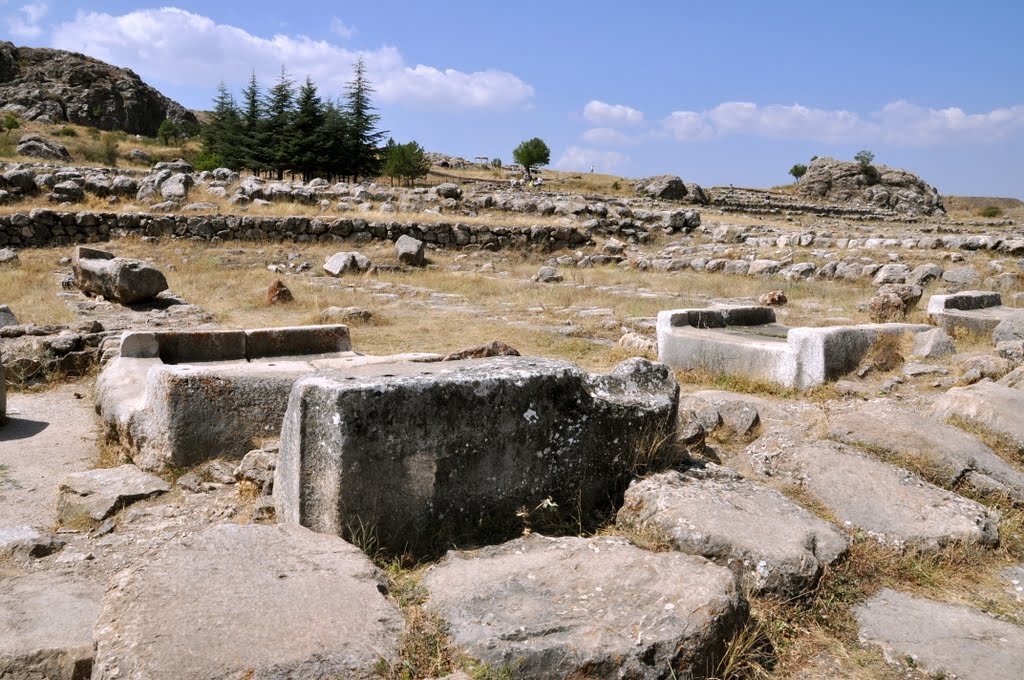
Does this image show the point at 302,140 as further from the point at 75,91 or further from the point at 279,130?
the point at 75,91

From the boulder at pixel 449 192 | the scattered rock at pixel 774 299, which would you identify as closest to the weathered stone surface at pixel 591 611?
the scattered rock at pixel 774 299

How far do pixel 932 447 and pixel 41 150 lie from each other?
101ft

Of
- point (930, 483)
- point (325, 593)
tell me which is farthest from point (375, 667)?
point (930, 483)

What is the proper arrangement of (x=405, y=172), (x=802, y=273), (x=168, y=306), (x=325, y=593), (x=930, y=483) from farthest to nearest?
1. (x=405, y=172)
2. (x=802, y=273)
3. (x=168, y=306)
4. (x=930, y=483)
5. (x=325, y=593)

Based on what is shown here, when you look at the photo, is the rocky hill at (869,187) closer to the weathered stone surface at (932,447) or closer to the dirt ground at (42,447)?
the weathered stone surface at (932,447)

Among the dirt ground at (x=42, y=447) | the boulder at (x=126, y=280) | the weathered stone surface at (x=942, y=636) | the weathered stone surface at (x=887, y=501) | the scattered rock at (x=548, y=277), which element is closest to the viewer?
the weathered stone surface at (x=942, y=636)

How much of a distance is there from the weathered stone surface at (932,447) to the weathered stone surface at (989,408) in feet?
0.91

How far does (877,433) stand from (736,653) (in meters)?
2.44

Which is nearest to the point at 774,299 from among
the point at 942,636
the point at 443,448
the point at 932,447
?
the point at 932,447

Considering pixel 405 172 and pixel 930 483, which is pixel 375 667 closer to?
pixel 930 483

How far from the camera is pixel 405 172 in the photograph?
1371 inches

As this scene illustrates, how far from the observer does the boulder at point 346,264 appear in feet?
48.1

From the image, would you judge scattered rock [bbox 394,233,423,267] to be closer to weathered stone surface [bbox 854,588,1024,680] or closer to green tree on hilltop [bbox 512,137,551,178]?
weathered stone surface [bbox 854,588,1024,680]

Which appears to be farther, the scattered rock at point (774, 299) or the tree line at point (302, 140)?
the tree line at point (302, 140)
